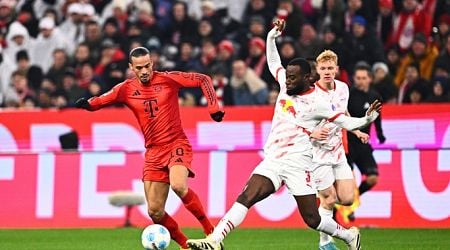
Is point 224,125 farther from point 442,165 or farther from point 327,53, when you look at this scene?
point 327,53

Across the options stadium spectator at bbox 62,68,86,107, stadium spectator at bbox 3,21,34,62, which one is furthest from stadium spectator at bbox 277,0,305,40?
stadium spectator at bbox 3,21,34,62

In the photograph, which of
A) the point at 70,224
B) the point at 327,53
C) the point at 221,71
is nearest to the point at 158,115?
the point at 327,53

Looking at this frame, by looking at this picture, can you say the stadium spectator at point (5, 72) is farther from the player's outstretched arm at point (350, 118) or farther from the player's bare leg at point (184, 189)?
the player's outstretched arm at point (350, 118)

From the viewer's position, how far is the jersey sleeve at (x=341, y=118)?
12.3 m

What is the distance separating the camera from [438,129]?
1942 centimetres

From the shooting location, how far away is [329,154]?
14.4 metres

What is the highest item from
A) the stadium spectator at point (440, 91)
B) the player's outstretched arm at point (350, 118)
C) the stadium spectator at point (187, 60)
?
the stadium spectator at point (187, 60)

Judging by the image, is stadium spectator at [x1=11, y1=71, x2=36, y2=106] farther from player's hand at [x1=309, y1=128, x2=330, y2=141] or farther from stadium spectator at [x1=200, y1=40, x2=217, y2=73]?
player's hand at [x1=309, y1=128, x2=330, y2=141]

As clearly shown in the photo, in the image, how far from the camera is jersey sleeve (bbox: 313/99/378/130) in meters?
12.3

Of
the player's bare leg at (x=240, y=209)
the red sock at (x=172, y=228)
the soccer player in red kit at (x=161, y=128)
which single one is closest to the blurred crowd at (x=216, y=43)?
the soccer player in red kit at (x=161, y=128)

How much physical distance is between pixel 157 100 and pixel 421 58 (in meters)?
8.41

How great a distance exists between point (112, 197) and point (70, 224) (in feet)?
3.19

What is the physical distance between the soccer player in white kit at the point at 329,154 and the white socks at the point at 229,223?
2.15 meters

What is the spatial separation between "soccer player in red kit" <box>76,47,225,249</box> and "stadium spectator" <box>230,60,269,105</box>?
767 cm
